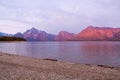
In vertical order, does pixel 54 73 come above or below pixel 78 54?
above

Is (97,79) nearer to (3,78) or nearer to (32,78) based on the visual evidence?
(32,78)

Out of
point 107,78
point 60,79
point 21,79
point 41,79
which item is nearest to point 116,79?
point 107,78

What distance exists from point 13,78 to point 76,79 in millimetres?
4615

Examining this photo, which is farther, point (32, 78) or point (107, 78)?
point (107, 78)

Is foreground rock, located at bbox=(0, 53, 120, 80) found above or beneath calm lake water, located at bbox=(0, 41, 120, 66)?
above

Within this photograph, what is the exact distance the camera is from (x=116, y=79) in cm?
1380

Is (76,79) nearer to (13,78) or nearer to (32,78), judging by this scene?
(32,78)

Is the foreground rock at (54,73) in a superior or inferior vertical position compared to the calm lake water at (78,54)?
superior

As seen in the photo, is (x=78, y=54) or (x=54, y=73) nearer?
(x=54, y=73)

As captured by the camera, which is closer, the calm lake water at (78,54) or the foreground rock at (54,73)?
the foreground rock at (54,73)

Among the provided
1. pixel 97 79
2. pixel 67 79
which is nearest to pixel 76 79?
pixel 67 79

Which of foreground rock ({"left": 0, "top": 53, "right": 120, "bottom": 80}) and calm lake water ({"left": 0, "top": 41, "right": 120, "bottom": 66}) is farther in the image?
calm lake water ({"left": 0, "top": 41, "right": 120, "bottom": 66})

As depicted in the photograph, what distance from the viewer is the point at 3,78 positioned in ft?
41.4

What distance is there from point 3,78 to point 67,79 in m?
4.63
